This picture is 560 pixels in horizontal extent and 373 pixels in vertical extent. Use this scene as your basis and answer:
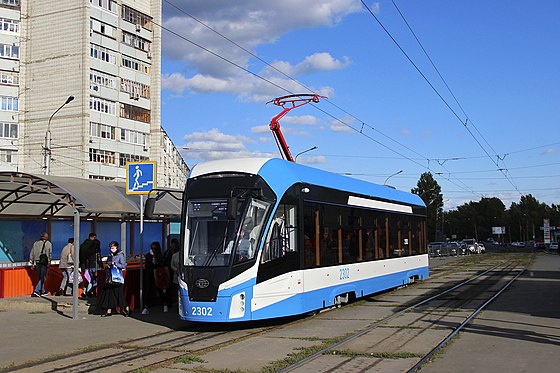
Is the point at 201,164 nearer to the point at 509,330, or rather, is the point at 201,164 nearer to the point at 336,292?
the point at 336,292

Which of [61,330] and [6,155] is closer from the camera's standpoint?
[61,330]

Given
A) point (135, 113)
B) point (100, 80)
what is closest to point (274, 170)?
point (100, 80)

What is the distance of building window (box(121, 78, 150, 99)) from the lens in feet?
207

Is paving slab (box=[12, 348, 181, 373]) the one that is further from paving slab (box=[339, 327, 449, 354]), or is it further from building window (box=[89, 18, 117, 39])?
building window (box=[89, 18, 117, 39])

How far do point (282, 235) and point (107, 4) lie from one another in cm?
5400

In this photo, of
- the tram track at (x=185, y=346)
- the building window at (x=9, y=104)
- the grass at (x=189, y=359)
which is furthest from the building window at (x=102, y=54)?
the grass at (x=189, y=359)

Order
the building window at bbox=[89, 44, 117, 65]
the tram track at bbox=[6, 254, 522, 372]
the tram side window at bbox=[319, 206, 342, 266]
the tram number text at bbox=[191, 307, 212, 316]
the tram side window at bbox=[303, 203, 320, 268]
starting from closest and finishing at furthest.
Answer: the tram track at bbox=[6, 254, 522, 372], the tram number text at bbox=[191, 307, 212, 316], the tram side window at bbox=[303, 203, 320, 268], the tram side window at bbox=[319, 206, 342, 266], the building window at bbox=[89, 44, 117, 65]

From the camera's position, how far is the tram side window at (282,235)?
42.2ft

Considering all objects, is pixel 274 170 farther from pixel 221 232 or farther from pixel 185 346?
pixel 185 346

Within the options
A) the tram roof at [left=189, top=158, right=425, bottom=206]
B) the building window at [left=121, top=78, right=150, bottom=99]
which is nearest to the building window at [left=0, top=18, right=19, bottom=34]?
the building window at [left=121, top=78, right=150, bottom=99]

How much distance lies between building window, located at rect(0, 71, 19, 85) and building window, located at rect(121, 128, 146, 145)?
10678 mm

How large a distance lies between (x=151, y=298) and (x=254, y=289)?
555 cm

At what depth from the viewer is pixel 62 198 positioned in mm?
18484

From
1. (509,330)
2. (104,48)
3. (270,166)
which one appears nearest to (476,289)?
(509,330)
